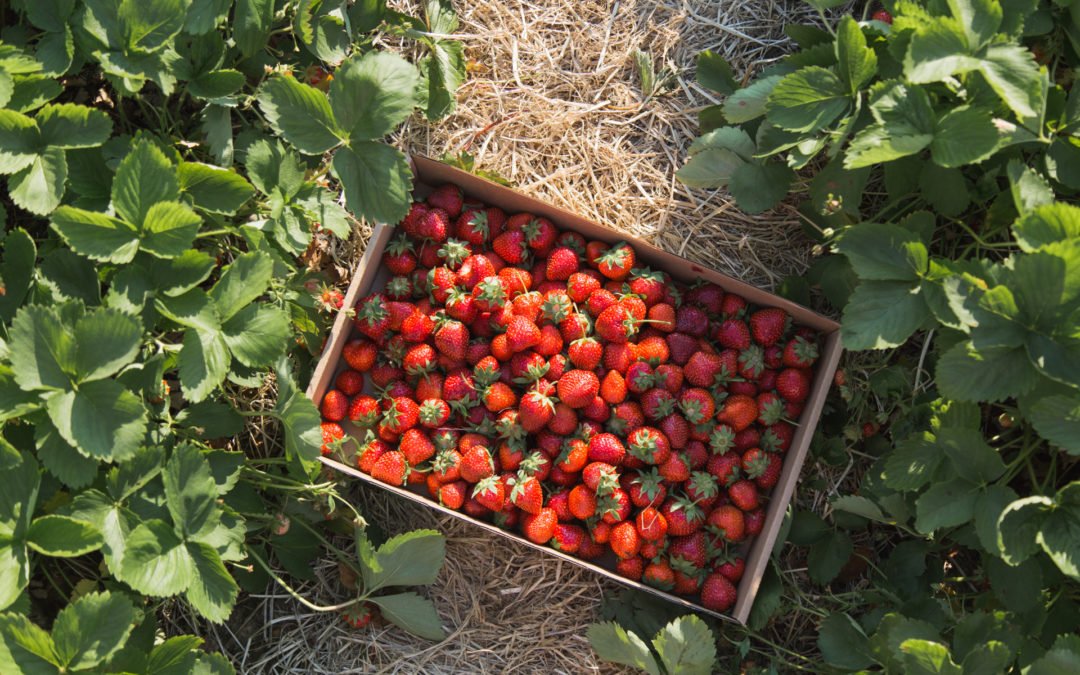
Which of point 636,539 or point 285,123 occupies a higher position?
point 285,123

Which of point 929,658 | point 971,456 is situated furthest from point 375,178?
point 929,658

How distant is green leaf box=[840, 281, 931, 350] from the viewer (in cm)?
156

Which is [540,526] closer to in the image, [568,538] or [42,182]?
[568,538]

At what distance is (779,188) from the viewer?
186 cm

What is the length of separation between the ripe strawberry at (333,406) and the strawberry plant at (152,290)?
0.66 ft

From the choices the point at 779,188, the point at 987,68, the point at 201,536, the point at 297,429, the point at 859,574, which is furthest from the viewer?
the point at 859,574

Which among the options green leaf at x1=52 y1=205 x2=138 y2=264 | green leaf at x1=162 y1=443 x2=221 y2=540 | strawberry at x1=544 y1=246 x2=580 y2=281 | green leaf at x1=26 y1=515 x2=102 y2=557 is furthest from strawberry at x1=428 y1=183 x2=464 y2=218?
green leaf at x1=26 y1=515 x2=102 y2=557

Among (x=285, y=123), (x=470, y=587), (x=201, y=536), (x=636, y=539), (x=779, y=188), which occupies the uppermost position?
(x=285, y=123)

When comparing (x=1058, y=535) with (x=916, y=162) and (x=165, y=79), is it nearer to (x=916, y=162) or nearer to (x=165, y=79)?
(x=916, y=162)

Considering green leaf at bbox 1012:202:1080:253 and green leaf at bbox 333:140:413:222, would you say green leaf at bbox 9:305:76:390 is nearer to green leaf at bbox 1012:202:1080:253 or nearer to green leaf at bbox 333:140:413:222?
green leaf at bbox 333:140:413:222

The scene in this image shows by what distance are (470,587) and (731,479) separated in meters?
0.77

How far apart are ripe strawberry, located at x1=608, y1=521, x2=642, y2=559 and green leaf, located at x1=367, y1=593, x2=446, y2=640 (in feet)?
1.71

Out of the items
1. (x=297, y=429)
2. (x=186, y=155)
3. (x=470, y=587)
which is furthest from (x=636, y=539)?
(x=186, y=155)

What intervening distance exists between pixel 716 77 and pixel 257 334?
4.24 ft
